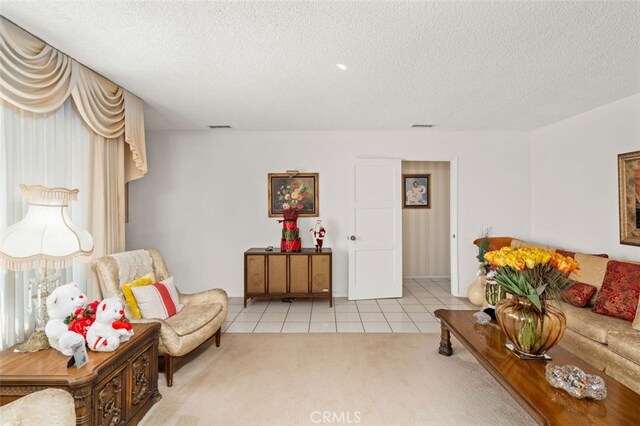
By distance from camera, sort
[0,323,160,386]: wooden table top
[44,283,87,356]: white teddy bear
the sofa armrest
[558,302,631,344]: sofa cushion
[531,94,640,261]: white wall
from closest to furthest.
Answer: [0,323,160,386]: wooden table top
[44,283,87,356]: white teddy bear
[558,302,631,344]: sofa cushion
the sofa armrest
[531,94,640,261]: white wall

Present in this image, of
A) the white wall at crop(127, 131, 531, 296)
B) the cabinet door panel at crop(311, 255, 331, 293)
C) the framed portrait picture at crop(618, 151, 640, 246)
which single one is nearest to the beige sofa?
the framed portrait picture at crop(618, 151, 640, 246)

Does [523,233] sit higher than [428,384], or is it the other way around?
[523,233]

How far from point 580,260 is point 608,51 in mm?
2005

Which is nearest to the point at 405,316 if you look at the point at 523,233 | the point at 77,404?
the point at 523,233

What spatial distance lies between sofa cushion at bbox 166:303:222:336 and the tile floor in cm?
68

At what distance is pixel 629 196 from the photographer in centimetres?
319

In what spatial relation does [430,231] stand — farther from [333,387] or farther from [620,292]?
[333,387]

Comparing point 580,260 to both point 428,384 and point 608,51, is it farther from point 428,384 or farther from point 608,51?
point 428,384

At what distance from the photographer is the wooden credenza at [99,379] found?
4.91ft

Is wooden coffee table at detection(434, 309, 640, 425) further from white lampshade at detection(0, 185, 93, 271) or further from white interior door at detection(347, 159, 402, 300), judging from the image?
white lampshade at detection(0, 185, 93, 271)

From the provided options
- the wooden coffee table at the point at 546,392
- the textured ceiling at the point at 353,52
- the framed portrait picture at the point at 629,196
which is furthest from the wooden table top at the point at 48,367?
the framed portrait picture at the point at 629,196

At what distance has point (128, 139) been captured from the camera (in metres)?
3.10

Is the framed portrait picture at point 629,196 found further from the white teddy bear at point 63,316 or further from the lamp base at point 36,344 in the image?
the lamp base at point 36,344

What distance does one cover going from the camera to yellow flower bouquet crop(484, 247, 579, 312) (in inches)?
70.9
